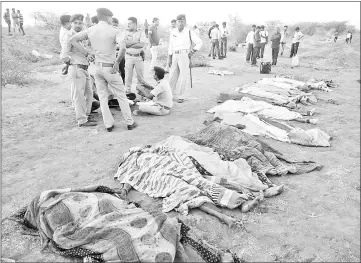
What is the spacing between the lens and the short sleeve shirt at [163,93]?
551 centimetres

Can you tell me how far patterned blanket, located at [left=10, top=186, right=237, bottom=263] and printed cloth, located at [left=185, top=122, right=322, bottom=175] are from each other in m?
1.54

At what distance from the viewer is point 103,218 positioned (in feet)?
7.61

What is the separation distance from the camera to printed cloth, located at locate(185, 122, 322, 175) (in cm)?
358

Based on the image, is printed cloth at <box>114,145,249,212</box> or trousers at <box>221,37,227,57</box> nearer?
printed cloth at <box>114,145,249,212</box>

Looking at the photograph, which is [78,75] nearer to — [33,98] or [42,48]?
[33,98]

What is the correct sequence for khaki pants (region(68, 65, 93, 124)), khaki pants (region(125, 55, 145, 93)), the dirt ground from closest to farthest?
the dirt ground
khaki pants (region(68, 65, 93, 124))
khaki pants (region(125, 55, 145, 93))

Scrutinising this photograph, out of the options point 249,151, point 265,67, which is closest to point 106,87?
point 249,151

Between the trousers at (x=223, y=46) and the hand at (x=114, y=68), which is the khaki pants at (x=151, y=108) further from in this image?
the trousers at (x=223, y=46)

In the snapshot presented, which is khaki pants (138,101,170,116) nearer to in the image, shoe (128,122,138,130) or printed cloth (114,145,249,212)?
shoe (128,122,138,130)

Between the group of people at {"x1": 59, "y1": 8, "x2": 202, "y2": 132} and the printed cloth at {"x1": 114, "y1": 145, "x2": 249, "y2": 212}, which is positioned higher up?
the group of people at {"x1": 59, "y1": 8, "x2": 202, "y2": 132}

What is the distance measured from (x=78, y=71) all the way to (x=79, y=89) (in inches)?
11.5

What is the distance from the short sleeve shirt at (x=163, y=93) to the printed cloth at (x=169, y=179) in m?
1.99

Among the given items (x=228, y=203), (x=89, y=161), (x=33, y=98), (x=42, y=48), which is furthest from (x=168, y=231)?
(x=42, y=48)

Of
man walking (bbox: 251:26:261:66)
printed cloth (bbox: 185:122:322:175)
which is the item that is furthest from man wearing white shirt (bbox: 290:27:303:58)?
printed cloth (bbox: 185:122:322:175)
